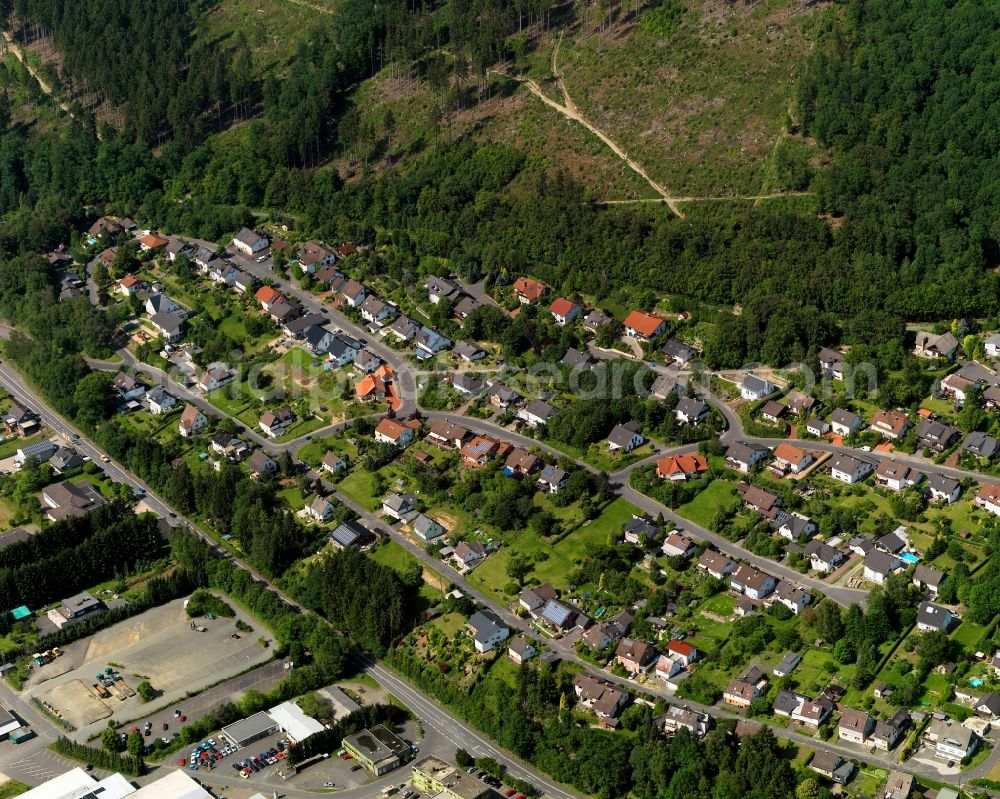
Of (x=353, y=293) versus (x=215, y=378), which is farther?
(x=353, y=293)

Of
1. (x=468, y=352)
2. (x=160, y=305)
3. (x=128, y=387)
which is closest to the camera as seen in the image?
(x=468, y=352)

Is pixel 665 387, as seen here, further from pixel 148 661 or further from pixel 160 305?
pixel 160 305

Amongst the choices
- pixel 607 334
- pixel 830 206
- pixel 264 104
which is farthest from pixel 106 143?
pixel 830 206

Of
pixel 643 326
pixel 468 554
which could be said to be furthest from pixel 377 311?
pixel 468 554

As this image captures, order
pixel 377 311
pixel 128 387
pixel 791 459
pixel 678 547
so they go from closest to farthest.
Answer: pixel 678 547 → pixel 791 459 → pixel 128 387 → pixel 377 311

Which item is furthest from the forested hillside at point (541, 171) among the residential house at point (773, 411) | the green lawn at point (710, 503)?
the green lawn at point (710, 503)

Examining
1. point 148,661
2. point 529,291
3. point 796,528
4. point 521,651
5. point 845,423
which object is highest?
point 529,291

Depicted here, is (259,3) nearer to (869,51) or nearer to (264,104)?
(264,104)

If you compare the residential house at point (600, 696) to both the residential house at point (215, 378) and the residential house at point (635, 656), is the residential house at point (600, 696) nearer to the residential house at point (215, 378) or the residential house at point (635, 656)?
the residential house at point (635, 656)
